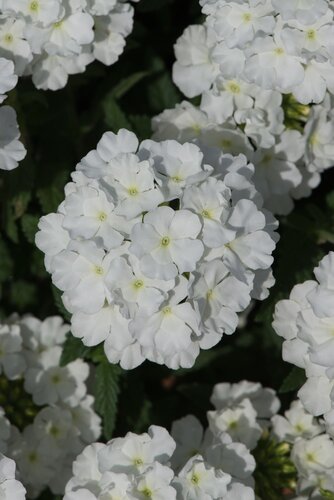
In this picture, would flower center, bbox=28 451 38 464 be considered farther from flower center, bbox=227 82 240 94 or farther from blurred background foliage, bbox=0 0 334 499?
flower center, bbox=227 82 240 94

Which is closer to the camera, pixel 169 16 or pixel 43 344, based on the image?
pixel 43 344

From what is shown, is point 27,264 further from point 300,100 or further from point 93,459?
point 300,100

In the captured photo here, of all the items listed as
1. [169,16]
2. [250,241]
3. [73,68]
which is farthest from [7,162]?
[169,16]

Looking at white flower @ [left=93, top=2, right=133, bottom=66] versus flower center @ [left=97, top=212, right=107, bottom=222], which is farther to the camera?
white flower @ [left=93, top=2, right=133, bottom=66]

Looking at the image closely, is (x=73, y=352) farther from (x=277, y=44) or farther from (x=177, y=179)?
(x=277, y=44)

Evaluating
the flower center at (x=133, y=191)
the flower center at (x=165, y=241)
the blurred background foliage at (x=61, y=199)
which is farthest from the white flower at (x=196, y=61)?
the flower center at (x=165, y=241)

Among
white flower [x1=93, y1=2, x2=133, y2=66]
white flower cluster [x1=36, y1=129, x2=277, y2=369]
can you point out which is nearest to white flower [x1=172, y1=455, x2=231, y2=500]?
white flower cluster [x1=36, y1=129, x2=277, y2=369]

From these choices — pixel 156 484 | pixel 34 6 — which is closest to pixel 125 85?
pixel 34 6
